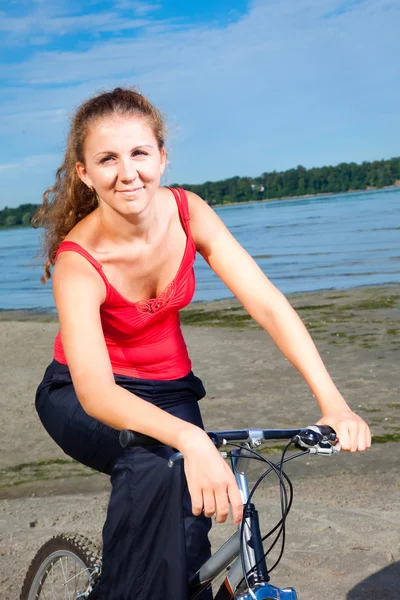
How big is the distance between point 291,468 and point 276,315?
12.0 ft

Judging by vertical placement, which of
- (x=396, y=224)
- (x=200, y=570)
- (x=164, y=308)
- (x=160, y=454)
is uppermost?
(x=164, y=308)

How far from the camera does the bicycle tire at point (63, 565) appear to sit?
10.4ft

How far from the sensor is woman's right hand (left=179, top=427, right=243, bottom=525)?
1989 millimetres

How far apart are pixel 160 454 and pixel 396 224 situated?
3849 cm

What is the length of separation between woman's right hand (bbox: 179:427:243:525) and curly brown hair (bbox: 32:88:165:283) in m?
1.12

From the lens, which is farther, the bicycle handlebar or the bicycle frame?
the bicycle frame

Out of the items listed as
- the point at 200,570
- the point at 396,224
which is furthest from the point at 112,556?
the point at 396,224

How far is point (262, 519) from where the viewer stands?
5020 mm

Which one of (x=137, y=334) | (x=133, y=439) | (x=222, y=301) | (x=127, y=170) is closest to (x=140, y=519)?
(x=133, y=439)

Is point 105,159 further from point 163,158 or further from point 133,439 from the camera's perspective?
point 133,439

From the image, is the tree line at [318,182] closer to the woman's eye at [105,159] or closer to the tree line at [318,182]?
the tree line at [318,182]

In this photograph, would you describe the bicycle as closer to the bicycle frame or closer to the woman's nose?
the bicycle frame

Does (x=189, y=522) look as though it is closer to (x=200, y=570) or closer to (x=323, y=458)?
(x=200, y=570)

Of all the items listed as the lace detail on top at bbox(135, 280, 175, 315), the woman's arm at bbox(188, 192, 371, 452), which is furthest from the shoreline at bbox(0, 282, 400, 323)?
the lace detail on top at bbox(135, 280, 175, 315)
